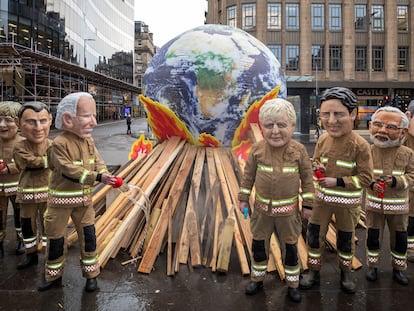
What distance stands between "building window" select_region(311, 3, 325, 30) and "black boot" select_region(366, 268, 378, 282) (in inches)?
1317

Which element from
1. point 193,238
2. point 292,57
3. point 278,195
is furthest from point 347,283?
point 292,57

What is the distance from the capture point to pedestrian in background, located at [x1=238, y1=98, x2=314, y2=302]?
3.29 metres

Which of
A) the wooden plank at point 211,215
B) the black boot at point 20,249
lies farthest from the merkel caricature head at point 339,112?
the black boot at point 20,249

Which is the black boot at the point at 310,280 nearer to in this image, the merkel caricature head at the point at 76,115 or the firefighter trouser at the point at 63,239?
the firefighter trouser at the point at 63,239

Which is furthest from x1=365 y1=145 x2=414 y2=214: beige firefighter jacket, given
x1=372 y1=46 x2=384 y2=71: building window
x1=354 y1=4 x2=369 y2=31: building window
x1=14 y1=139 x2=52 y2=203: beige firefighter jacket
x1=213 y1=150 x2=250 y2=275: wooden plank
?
x1=354 y1=4 x2=369 y2=31: building window

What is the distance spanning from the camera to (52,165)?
3.45 m

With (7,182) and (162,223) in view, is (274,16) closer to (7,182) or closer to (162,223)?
(162,223)

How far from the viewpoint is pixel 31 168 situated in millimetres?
4051

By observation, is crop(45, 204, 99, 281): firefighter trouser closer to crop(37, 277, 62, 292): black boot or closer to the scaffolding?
crop(37, 277, 62, 292): black boot

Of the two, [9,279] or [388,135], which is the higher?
[388,135]

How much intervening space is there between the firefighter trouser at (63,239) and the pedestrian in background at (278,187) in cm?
146

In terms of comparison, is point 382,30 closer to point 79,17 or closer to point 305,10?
point 305,10

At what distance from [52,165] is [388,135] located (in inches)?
127

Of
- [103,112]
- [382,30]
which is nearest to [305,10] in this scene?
[382,30]
